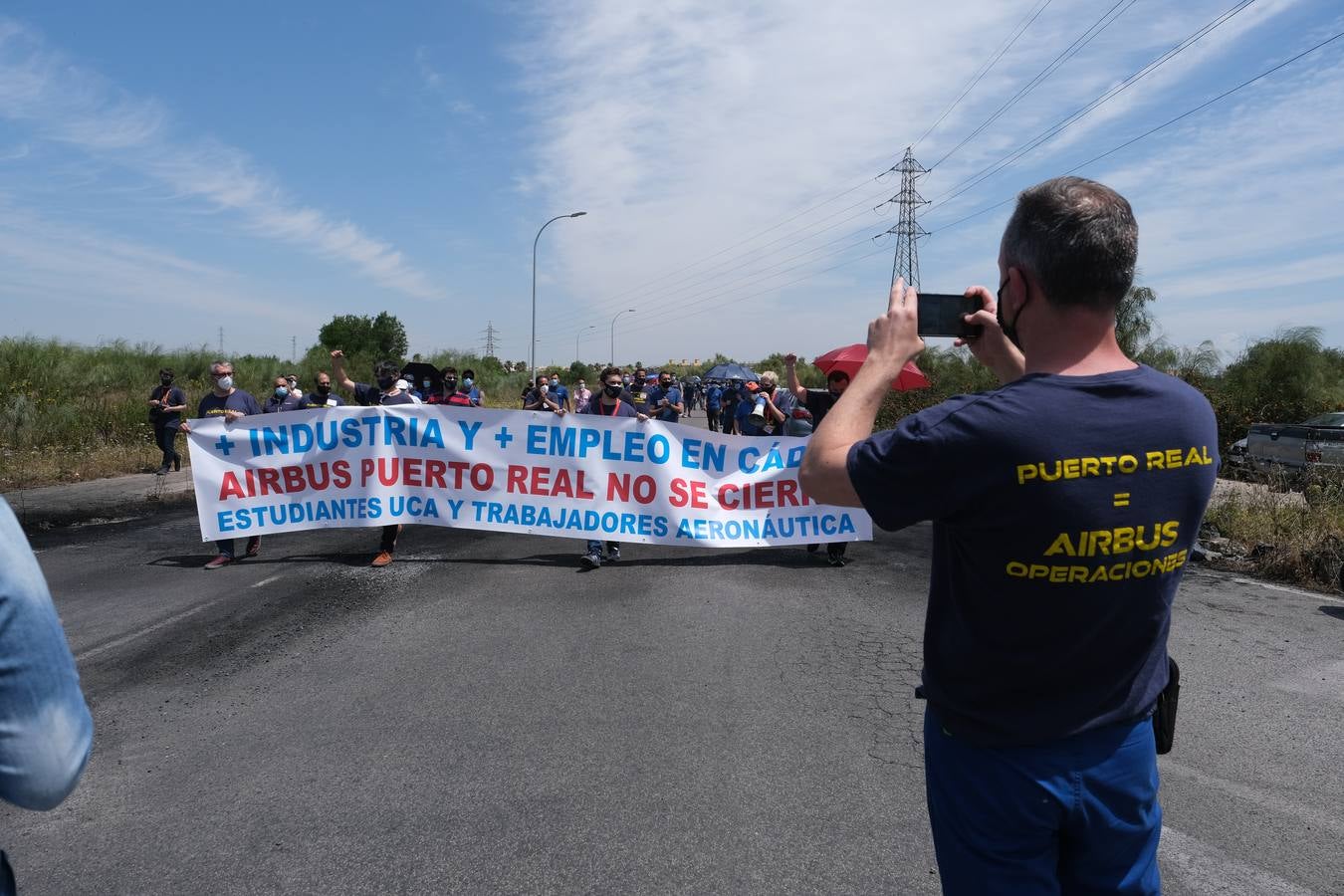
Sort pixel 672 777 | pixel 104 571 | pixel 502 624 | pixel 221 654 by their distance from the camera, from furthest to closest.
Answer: pixel 104 571 < pixel 502 624 < pixel 221 654 < pixel 672 777

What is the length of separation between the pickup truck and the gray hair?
13.5 meters

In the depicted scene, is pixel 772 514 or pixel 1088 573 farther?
pixel 772 514

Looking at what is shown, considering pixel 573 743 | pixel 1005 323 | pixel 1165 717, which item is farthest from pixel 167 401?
pixel 1165 717

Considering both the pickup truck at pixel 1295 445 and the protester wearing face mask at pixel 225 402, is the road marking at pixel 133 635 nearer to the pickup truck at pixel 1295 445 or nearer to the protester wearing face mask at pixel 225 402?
the protester wearing face mask at pixel 225 402

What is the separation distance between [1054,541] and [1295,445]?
17.4 meters

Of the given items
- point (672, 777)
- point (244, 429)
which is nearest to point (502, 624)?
point (672, 777)

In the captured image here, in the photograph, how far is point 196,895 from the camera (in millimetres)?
3381

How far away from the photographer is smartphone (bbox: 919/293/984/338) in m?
2.07

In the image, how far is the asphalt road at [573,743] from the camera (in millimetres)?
3613

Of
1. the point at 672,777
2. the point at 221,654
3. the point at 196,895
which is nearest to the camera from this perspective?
the point at 196,895

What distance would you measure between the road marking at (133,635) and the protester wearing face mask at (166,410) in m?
10.4

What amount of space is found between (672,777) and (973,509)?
3049 millimetres

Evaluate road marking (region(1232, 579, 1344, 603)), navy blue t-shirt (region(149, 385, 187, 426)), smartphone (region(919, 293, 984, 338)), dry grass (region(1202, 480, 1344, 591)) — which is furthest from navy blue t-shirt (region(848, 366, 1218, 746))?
navy blue t-shirt (region(149, 385, 187, 426))

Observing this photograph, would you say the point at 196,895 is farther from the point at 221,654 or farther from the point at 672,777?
the point at 221,654
